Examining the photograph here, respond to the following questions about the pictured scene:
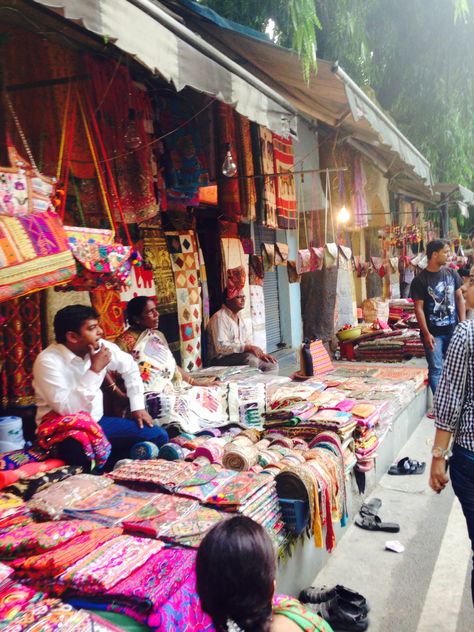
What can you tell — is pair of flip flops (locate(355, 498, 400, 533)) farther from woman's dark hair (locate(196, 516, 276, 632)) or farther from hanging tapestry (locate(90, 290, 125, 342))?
woman's dark hair (locate(196, 516, 276, 632))

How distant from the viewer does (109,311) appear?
4.96 m

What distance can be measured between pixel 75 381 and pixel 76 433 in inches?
17.3

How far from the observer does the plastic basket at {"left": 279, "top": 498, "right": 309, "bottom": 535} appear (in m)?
3.10

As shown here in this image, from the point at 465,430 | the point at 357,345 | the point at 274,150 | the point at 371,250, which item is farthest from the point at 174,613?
the point at 371,250

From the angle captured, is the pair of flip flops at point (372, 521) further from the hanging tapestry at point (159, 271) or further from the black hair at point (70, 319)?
the hanging tapestry at point (159, 271)

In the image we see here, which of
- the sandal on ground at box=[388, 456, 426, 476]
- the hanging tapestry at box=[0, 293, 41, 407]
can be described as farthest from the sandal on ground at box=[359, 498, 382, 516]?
the hanging tapestry at box=[0, 293, 41, 407]

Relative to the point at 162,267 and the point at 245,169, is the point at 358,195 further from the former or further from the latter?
the point at 162,267

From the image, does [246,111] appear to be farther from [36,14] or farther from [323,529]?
[323,529]

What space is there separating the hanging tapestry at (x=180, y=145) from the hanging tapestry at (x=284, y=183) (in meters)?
1.45

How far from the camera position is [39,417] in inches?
140

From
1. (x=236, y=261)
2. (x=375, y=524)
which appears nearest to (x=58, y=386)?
(x=375, y=524)

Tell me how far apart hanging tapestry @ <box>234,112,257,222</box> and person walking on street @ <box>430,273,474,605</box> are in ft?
11.7

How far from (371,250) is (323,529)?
10.5 meters

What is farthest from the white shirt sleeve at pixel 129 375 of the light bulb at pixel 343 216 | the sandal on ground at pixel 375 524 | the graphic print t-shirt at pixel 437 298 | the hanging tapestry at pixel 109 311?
the light bulb at pixel 343 216
